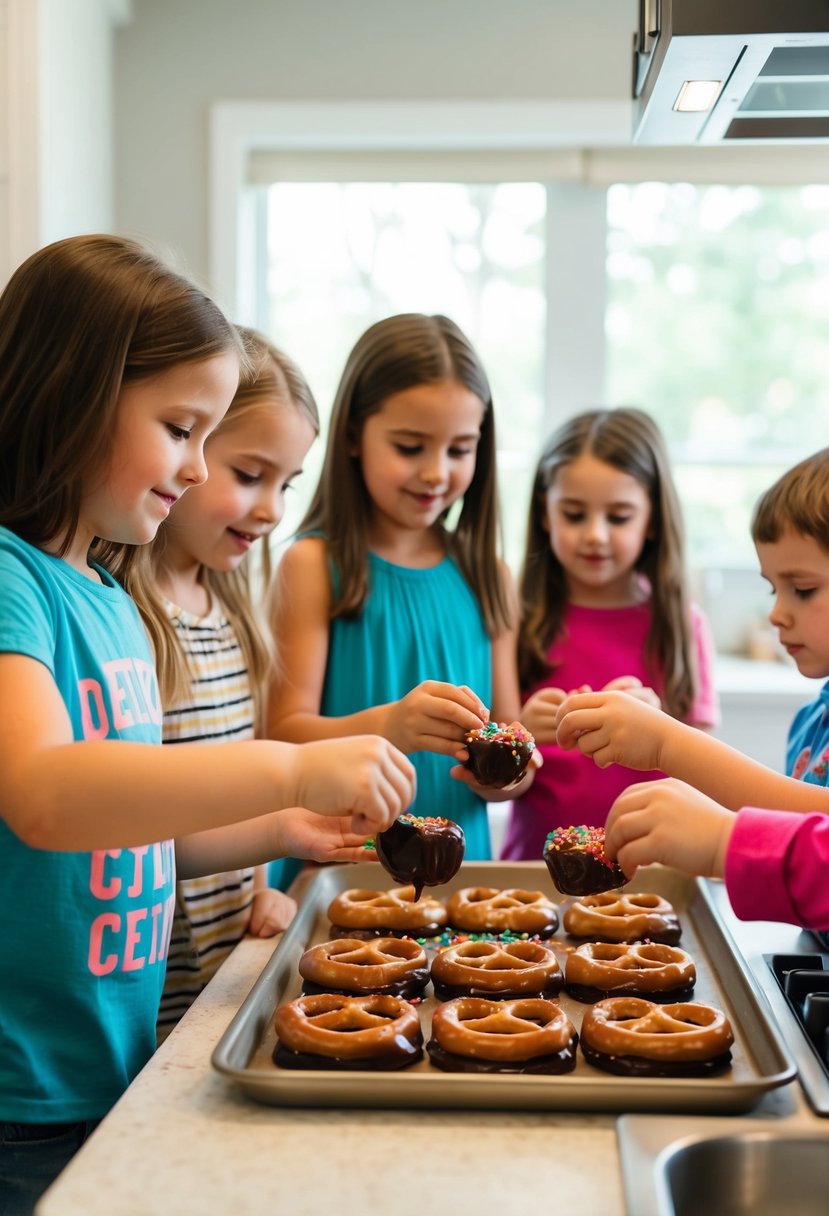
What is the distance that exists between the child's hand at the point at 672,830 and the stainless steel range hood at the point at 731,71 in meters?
0.72

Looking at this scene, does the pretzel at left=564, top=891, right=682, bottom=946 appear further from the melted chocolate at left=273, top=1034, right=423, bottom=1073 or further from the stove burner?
the melted chocolate at left=273, top=1034, right=423, bottom=1073

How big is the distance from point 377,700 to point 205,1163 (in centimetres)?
112

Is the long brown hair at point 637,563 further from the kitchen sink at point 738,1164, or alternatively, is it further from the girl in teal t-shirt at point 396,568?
the kitchen sink at point 738,1164

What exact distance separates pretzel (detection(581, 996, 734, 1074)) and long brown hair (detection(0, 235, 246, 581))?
71 cm

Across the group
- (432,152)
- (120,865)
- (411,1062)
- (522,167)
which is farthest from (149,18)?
(411,1062)

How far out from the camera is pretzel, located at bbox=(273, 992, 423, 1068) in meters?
1.09

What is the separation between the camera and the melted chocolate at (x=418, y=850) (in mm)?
1337

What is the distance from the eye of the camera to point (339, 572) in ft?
6.52

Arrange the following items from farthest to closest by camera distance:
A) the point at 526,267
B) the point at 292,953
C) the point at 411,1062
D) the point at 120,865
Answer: the point at 526,267, the point at 292,953, the point at 120,865, the point at 411,1062

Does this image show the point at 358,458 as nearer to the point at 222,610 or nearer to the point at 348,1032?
the point at 222,610

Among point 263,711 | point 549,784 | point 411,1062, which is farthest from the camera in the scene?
point 549,784

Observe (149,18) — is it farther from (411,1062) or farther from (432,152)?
(411,1062)

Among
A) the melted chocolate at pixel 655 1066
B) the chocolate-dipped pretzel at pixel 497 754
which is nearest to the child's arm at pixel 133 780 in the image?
the melted chocolate at pixel 655 1066

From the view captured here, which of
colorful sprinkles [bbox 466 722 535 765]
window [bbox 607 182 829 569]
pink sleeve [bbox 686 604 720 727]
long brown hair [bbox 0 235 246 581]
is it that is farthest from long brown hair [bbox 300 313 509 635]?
window [bbox 607 182 829 569]
